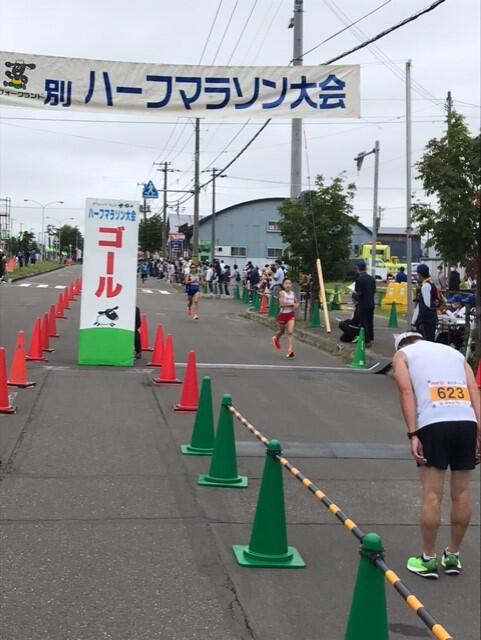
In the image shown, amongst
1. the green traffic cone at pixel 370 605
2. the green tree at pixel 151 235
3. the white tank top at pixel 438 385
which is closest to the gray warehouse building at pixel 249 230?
the green tree at pixel 151 235

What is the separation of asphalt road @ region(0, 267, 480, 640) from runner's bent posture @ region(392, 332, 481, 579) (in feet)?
0.90

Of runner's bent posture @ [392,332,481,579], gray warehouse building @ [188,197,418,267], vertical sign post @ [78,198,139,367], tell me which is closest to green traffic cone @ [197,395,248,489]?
runner's bent posture @ [392,332,481,579]

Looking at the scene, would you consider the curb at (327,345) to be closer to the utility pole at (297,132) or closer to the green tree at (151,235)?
the utility pole at (297,132)

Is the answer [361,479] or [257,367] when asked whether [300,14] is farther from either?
[361,479]

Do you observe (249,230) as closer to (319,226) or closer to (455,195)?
(319,226)

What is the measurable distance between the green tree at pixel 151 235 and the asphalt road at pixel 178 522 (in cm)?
9181

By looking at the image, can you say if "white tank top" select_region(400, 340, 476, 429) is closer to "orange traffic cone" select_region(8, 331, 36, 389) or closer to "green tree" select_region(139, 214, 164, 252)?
"orange traffic cone" select_region(8, 331, 36, 389)

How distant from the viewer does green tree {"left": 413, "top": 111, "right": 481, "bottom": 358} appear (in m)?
13.0

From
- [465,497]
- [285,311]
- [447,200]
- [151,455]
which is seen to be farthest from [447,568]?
[285,311]

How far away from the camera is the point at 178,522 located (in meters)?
5.87

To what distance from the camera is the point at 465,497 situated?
209 inches

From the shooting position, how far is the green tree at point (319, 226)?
22141 mm

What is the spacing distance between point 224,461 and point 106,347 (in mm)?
7232

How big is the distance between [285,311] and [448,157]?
5111 millimetres
